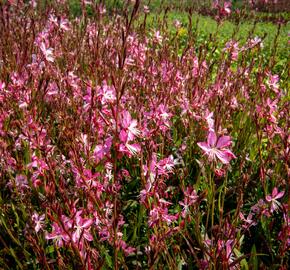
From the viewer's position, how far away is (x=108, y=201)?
147 cm

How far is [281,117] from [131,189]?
1.17 m

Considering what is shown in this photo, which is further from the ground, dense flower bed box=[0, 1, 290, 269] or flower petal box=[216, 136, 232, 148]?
flower petal box=[216, 136, 232, 148]

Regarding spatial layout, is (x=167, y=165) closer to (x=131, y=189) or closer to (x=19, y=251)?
(x=131, y=189)

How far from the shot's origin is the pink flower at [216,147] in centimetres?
118

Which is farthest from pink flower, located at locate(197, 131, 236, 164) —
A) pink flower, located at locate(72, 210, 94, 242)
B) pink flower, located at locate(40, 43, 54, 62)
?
pink flower, located at locate(40, 43, 54, 62)

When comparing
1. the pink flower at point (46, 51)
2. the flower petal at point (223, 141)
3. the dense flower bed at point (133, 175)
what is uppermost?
the flower petal at point (223, 141)

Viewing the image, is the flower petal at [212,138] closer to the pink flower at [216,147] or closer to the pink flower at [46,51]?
the pink flower at [216,147]

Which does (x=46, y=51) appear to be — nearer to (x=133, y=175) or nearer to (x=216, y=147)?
(x=133, y=175)

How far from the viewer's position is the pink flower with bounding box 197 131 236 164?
1181 millimetres

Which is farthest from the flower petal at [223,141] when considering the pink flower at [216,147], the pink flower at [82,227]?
the pink flower at [82,227]

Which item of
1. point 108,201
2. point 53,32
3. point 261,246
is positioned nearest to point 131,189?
point 108,201

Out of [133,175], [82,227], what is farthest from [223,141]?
[133,175]

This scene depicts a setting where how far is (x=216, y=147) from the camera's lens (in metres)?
1.21

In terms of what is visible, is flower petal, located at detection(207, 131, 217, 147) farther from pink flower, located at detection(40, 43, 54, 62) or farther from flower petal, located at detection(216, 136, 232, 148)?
pink flower, located at detection(40, 43, 54, 62)
